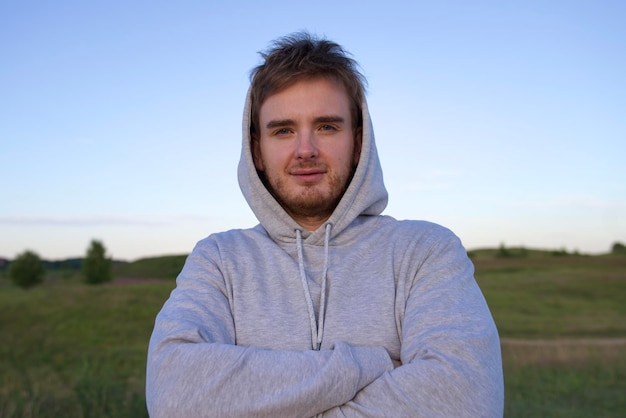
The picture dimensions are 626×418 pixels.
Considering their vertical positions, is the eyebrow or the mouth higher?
the eyebrow

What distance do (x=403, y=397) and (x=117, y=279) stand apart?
44.3m

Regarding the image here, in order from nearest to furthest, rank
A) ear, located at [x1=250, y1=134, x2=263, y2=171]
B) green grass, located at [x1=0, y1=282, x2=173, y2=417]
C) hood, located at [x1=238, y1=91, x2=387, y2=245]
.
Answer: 1. hood, located at [x1=238, y1=91, x2=387, y2=245]
2. ear, located at [x1=250, y1=134, x2=263, y2=171]
3. green grass, located at [x1=0, y1=282, x2=173, y2=417]

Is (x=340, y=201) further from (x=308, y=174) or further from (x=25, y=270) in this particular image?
(x=25, y=270)

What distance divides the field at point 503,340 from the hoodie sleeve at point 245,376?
194 inches

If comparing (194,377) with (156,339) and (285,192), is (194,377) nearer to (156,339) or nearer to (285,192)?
(156,339)

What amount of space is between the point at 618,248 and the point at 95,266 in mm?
36800

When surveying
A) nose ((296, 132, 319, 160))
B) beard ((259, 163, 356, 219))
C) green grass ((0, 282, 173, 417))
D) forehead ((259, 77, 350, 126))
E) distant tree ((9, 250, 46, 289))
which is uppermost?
forehead ((259, 77, 350, 126))

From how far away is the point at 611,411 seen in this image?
774 cm

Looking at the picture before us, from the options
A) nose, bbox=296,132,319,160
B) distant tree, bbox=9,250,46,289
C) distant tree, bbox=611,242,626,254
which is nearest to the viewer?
nose, bbox=296,132,319,160

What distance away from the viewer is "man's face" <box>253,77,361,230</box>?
8.52 ft

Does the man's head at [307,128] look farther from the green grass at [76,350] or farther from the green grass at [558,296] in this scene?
the green grass at [558,296]

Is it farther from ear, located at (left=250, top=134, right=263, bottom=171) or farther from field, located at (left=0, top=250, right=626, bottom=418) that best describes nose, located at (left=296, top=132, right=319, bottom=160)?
field, located at (left=0, top=250, right=626, bottom=418)

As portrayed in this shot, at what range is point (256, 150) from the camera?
2967 mm

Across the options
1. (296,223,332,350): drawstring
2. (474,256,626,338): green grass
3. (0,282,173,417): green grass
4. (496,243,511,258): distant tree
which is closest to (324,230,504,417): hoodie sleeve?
(296,223,332,350): drawstring
